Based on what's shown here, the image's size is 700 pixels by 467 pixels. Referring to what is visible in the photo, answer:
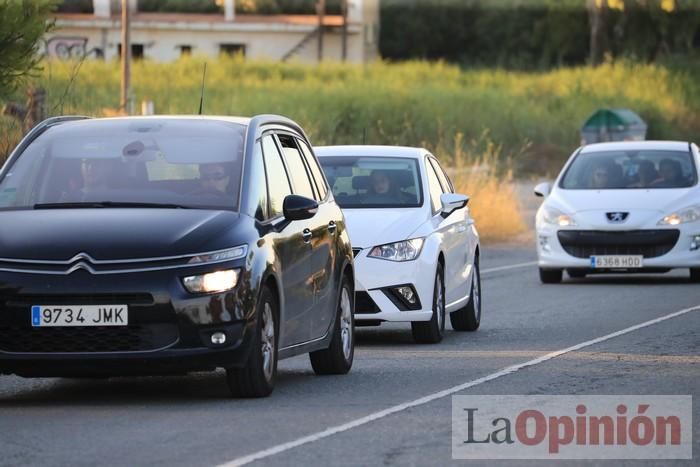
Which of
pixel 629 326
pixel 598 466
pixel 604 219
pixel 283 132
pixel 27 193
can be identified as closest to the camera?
pixel 598 466

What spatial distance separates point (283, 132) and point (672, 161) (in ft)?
38.0

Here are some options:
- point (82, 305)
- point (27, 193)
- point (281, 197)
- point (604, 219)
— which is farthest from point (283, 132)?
point (604, 219)

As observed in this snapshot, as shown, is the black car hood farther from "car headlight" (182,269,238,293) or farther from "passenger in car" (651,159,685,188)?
"passenger in car" (651,159,685,188)

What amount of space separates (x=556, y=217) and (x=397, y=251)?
313 inches

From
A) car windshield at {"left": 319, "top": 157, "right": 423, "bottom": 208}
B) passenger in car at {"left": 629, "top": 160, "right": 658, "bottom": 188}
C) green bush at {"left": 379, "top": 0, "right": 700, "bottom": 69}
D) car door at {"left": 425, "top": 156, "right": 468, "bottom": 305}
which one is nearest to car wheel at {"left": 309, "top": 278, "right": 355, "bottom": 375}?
car door at {"left": 425, "top": 156, "right": 468, "bottom": 305}

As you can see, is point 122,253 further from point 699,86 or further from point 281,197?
point 699,86

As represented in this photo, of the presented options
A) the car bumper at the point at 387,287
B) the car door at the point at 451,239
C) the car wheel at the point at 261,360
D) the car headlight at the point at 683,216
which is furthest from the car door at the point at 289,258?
the car headlight at the point at 683,216

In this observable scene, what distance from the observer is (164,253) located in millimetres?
10750

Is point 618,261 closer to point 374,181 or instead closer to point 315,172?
point 374,181

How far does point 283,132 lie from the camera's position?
42.3ft

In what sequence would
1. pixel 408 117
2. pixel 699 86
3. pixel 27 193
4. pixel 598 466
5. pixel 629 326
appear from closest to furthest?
pixel 598 466
pixel 27 193
pixel 629 326
pixel 408 117
pixel 699 86

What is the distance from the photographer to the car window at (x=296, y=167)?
1267 centimetres

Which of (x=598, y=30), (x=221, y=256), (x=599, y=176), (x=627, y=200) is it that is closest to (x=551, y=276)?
(x=627, y=200)

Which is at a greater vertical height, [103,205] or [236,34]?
[103,205]
